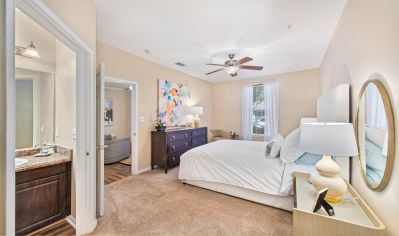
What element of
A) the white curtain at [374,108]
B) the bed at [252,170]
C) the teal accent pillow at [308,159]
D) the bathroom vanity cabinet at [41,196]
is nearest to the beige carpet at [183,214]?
the bed at [252,170]

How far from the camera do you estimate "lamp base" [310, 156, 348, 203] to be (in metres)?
1.30

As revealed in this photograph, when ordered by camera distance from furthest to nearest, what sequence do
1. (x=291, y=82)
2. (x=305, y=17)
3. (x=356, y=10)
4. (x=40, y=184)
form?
1. (x=291, y=82)
2. (x=305, y=17)
3. (x=40, y=184)
4. (x=356, y=10)

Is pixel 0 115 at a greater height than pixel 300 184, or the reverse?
pixel 0 115

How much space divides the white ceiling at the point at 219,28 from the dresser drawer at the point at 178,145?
1.97m

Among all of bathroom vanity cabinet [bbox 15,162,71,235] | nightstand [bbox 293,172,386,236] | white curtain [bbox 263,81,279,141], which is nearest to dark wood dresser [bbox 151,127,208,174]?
bathroom vanity cabinet [bbox 15,162,71,235]

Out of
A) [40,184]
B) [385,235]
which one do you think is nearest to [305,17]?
[385,235]

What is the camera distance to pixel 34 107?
2.31 metres

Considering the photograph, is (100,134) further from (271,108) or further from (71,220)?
(271,108)

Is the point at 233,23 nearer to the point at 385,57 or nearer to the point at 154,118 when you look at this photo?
the point at 385,57

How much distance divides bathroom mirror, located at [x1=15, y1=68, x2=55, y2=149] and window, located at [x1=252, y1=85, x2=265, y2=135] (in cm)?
501

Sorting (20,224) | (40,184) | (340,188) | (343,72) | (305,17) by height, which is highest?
(305,17)

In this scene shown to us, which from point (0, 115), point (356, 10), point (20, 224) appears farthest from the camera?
point (20, 224)

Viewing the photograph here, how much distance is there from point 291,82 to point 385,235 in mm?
4469

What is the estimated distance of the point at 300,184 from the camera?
170 centimetres
